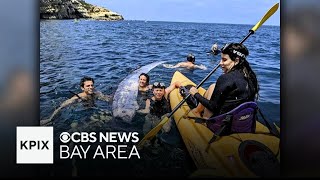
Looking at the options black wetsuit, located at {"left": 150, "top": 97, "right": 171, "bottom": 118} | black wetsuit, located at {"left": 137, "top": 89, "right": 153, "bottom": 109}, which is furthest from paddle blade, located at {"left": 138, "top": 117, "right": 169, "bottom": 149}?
black wetsuit, located at {"left": 137, "top": 89, "right": 153, "bottom": 109}

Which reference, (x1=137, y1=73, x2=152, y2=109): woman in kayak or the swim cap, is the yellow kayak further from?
the swim cap

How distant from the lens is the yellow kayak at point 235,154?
12.2ft

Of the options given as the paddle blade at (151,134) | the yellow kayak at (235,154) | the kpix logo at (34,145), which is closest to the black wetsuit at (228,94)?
the yellow kayak at (235,154)

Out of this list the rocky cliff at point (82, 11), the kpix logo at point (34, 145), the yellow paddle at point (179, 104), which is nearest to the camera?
the kpix logo at point (34, 145)

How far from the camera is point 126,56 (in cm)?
383

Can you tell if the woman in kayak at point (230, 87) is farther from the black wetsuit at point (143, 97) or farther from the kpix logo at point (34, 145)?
the kpix logo at point (34, 145)

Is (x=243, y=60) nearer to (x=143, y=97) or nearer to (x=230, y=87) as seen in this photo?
(x=230, y=87)

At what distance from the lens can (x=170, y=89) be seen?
383 centimetres

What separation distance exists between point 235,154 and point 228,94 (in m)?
0.55

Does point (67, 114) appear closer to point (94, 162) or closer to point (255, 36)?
point (94, 162)

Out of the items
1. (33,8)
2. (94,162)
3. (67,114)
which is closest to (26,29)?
(33,8)

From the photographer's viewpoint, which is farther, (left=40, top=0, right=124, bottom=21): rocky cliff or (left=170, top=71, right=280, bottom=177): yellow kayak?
(left=40, top=0, right=124, bottom=21): rocky cliff

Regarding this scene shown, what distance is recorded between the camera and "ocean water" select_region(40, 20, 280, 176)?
374 centimetres

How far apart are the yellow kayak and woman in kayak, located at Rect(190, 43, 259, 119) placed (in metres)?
0.24
